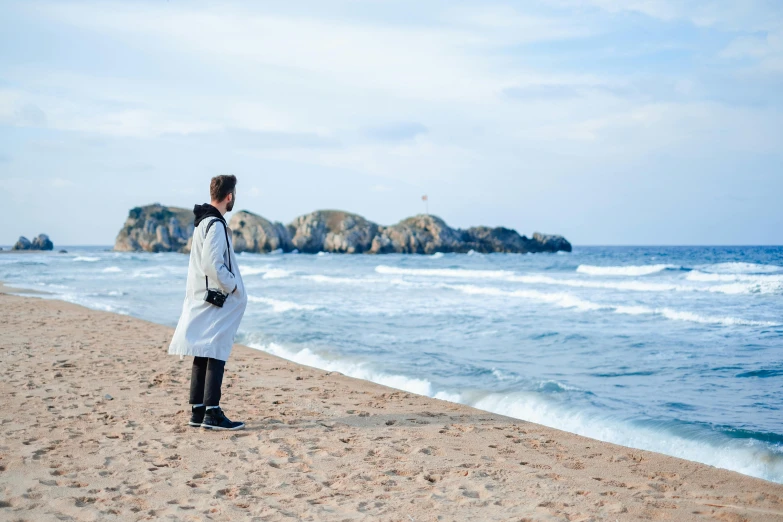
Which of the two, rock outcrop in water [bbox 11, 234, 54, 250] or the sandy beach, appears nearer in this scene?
the sandy beach

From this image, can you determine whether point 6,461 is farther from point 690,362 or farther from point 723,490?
point 690,362

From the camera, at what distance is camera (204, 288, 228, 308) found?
4.72 m

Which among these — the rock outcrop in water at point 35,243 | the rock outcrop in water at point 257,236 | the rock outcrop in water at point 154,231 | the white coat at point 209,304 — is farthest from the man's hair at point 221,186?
the rock outcrop in water at point 35,243

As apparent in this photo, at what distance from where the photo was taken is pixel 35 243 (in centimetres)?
9800

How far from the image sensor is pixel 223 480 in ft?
12.7

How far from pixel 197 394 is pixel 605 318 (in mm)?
11851

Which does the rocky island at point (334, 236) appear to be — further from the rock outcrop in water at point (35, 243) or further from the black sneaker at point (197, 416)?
the black sneaker at point (197, 416)

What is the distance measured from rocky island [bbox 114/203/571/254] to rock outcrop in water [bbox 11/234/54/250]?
39.7 feet

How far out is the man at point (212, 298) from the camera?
4.69 meters

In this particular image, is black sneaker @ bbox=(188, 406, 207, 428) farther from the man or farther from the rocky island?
the rocky island

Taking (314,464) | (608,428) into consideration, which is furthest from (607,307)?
(314,464)

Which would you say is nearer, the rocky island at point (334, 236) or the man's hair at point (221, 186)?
the man's hair at point (221, 186)

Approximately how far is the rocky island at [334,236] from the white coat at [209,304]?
79.9 m

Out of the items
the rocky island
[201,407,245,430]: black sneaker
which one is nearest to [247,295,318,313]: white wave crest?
[201,407,245,430]: black sneaker
